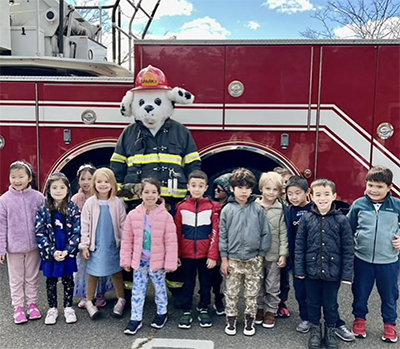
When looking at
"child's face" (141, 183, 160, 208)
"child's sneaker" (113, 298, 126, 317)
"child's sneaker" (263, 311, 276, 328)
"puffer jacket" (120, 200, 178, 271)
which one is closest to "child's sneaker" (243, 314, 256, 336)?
"child's sneaker" (263, 311, 276, 328)

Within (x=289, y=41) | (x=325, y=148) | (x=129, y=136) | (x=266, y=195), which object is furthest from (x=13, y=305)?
(x=289, y=41)

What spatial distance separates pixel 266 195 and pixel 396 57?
205 centimetres

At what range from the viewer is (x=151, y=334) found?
10.2 feet

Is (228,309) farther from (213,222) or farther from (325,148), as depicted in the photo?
(325,148)

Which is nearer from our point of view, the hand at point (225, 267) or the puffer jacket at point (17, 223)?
the hand at point (225, 267)

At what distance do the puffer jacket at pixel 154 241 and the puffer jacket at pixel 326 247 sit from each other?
872 millimetres

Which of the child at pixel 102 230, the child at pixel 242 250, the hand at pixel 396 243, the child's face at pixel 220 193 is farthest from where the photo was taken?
the child's face at pixel 220 193

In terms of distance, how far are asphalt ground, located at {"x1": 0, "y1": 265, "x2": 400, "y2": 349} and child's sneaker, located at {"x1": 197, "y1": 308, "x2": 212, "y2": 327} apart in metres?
0.04

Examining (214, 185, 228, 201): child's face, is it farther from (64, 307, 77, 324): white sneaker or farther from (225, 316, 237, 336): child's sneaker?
(64, 307, 77, 324): white sneaker

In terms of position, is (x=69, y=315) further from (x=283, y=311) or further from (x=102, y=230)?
(x=283, y=311)

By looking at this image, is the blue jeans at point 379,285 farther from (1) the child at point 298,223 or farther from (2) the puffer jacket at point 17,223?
(2) the puffer jacket at point 17,223

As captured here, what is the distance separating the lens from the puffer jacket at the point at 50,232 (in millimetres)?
3160

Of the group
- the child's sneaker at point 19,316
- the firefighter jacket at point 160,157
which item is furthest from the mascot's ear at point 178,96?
the child's sneaker at point 19,316

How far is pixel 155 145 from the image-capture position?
11.8 ft
